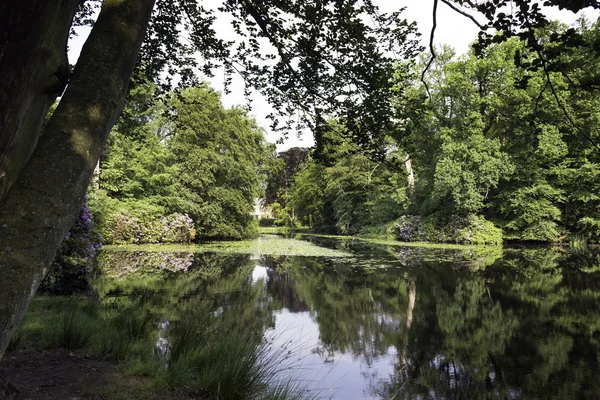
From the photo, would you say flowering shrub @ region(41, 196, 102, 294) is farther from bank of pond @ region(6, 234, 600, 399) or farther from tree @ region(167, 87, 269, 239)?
tree @ region(167, 87, 269, 239)

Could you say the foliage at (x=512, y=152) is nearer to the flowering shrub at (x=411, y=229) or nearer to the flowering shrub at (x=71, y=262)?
the flowering shrub at (x=411, y=229)

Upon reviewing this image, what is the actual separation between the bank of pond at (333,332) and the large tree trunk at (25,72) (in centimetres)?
184

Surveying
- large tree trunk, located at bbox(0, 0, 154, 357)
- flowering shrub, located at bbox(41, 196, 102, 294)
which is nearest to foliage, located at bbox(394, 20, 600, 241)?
flowering shrub, located at bbox(41, 196, 102, 294)

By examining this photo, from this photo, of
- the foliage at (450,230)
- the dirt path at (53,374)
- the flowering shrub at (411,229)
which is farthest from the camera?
the flowering shrub at (411,229)

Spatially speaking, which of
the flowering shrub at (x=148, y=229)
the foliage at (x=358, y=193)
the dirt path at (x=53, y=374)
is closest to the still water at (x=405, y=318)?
the dirt path at (x=53, y=374)

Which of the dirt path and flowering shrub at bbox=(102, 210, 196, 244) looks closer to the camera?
the dirt path

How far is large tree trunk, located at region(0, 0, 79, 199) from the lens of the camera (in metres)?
1.45

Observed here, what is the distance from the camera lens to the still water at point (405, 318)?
12.5 ft

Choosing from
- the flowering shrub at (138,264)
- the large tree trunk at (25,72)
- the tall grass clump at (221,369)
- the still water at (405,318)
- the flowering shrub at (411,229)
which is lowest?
the flowering shrub at (138,264)

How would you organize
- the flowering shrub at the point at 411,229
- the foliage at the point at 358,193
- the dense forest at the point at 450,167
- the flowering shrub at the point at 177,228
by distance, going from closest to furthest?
the dense forest at the point at 450,167 < the flowering shrub at the point at 177,228 < the flowering shrub at the point at 411,229 < the foliage at the point at 358,193

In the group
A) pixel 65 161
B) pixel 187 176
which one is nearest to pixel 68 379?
pixel 65 161

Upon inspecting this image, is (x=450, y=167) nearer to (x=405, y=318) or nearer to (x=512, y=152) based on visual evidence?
(x=512, y=152)

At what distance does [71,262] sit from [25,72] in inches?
240

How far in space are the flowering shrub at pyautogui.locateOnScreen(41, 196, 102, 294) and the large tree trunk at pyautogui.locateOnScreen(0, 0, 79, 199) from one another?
5.56 meters
